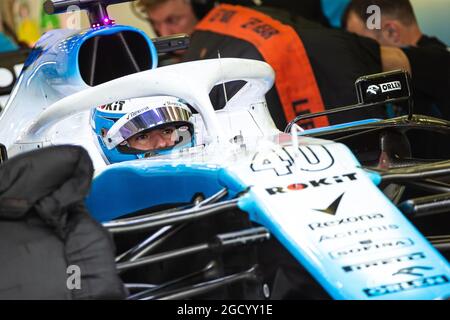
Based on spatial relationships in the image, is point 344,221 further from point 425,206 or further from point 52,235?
point 52,235

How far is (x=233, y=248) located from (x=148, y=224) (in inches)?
7.4

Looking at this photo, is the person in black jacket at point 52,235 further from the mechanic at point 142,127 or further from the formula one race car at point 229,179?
the mechanic at point 142,127

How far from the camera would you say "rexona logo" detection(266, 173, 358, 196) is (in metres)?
2.07

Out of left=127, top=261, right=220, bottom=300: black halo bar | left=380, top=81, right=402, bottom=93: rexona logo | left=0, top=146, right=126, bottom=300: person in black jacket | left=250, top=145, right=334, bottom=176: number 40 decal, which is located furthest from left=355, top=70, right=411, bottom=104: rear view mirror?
left=0, top=146, right=126, bottom=300: person in black jacket

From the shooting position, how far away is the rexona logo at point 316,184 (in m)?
2.07

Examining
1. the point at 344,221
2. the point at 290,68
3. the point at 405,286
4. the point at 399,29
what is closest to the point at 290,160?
the point at 344,221

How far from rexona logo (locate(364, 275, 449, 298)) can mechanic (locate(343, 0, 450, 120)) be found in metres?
1.75

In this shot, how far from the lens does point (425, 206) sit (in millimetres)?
2088

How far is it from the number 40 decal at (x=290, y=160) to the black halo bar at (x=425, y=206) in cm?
20

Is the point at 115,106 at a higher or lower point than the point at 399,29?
higher

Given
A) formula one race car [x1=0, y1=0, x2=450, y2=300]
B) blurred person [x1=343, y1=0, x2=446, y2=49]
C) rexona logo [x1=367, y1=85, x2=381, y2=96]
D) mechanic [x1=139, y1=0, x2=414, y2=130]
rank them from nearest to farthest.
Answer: formula one race car [x1=0, y1=0, x2=450, y2=300] → rexona logo [x1=367, y1=85, x2=381, y2=96] → mechanic [x1=139, y1=0, x2=414, y2=130] → blurred person [x1=343, y1=0, x2=446, y2=49]

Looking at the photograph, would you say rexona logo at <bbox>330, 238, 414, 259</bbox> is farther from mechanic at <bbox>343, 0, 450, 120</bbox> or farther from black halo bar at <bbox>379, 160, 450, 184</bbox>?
mechanic at <bbox>343, 0, 450, 120</bbox>

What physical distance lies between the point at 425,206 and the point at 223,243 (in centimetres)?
45

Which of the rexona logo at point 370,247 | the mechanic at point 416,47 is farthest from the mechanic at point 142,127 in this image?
the mechanic at point 416,47
